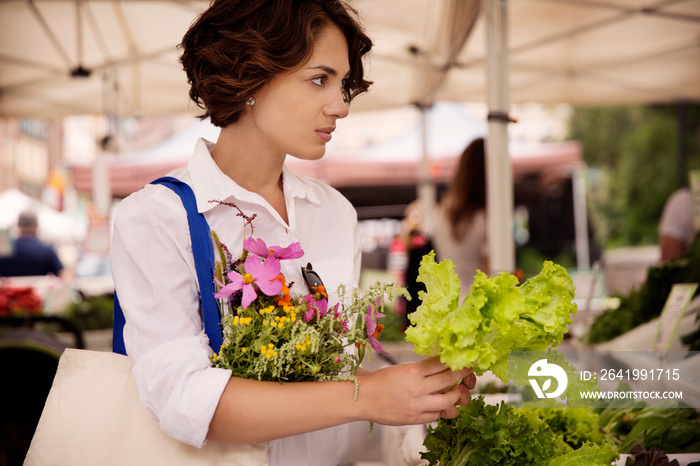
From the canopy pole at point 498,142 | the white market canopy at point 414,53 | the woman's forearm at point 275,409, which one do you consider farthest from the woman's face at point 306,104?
the white market canopy at point 414,53

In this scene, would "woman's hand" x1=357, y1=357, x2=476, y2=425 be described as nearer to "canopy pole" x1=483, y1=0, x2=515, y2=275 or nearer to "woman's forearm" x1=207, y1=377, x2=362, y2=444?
"woman's forearm" x1=207, y1=377, x2=362, y2=444

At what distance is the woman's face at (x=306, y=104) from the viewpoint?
145 centimetres

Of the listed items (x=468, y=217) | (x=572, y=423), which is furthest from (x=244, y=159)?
(x=468, y=217)

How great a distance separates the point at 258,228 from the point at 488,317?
0.61 meters

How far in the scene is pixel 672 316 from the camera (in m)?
2.40

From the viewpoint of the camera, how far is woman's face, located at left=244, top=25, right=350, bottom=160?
4.76 feet

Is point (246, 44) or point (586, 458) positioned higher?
point (246, 44)

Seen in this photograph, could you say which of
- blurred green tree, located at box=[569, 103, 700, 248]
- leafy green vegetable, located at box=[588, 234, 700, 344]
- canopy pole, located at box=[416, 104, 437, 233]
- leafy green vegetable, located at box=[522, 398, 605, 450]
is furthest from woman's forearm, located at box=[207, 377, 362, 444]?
blurred green tree, located at box=[569, 103, 700, 248]

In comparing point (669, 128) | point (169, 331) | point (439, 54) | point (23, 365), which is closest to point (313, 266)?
point (169, 331)

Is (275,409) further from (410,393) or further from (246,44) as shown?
(246,44)

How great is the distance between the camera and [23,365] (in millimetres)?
2791

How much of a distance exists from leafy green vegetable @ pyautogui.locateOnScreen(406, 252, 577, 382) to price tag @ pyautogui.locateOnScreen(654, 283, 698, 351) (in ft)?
4.22

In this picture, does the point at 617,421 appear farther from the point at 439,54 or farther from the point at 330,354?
the point at 439,54

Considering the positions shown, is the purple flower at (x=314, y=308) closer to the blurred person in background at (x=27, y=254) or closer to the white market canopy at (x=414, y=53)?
the white market canopy at (x=414, y=53)
